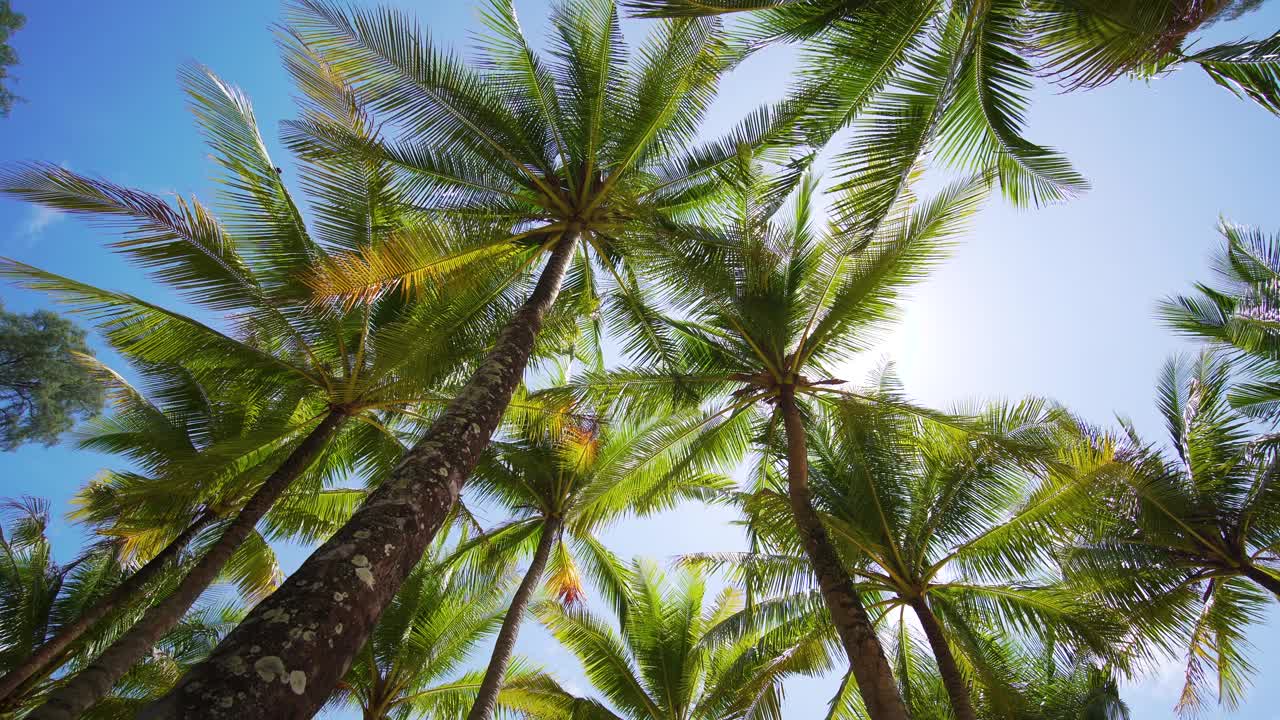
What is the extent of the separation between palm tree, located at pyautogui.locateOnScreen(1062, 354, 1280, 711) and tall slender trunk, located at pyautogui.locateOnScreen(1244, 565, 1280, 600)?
0.02m

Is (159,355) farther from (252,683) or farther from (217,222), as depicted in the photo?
(252,683)

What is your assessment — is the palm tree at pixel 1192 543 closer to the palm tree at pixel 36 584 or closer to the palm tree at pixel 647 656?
the palm tree at pixel 647 656

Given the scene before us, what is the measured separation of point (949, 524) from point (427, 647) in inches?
376

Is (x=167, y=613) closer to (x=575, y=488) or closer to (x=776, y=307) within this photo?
(x=575, y=488)

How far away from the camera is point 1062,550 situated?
9258 millimetres

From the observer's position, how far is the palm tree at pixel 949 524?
331 inches

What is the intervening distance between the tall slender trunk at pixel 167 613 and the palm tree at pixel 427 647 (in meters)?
4.03

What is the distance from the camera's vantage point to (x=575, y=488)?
12.2m

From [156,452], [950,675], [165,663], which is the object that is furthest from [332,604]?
[165,663]

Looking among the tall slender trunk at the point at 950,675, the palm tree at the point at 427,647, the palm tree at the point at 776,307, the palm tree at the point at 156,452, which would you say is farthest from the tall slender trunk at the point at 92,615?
the tall slender trunk at the point at 950,675

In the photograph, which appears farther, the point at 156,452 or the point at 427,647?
the point at 427,647

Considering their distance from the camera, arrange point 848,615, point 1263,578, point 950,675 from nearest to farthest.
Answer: point 848,615
point 950,675
point 1263,578

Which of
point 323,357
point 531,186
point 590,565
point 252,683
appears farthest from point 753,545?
point 252,683

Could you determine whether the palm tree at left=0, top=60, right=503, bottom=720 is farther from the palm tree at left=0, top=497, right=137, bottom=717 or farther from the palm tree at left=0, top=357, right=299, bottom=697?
the palm tree at left=0, top=497, right=137, bottom=717
